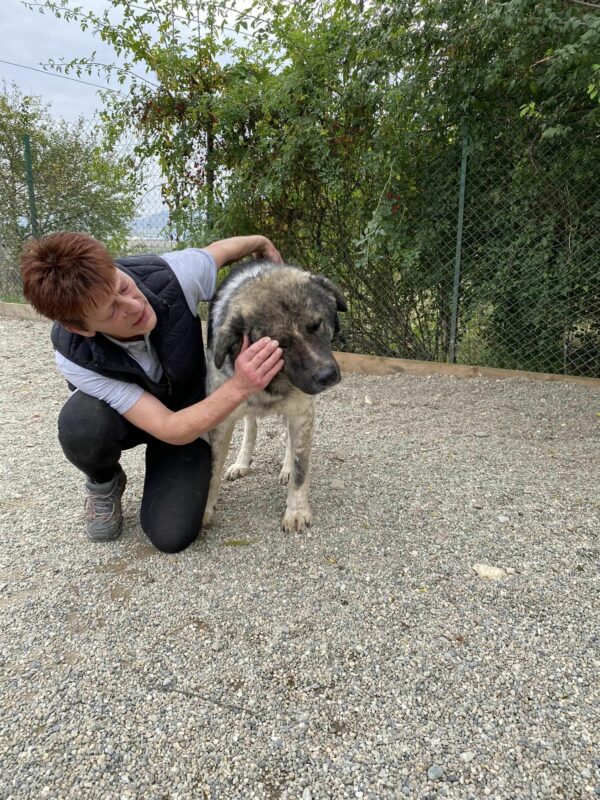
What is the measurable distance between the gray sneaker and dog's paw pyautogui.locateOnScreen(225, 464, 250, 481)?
85 centimetres

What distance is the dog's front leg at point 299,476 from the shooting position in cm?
271

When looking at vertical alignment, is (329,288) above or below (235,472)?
above

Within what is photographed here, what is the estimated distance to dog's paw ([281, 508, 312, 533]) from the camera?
270cm

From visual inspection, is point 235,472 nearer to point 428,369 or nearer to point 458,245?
point 428,369

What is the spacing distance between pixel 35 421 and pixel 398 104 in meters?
4.01

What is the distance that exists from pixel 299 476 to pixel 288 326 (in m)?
0.86

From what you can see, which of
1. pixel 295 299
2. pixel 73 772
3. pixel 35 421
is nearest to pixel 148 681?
pixel 73 772

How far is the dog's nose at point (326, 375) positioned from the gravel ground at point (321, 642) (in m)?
0.86

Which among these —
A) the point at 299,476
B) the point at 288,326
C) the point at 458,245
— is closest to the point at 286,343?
the point at 288,326

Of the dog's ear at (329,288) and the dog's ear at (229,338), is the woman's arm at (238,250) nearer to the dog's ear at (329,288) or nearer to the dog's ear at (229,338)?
the dog's ear at (329,288)

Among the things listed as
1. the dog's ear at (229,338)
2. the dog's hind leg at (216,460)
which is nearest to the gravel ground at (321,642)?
the dog's hind leg at (216,460)

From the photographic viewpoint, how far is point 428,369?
545cm

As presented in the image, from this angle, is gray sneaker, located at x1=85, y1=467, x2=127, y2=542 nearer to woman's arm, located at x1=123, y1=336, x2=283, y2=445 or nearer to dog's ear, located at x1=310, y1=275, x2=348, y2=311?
woman's arm, located at x1=123, y1=336, x2=283, y2=445

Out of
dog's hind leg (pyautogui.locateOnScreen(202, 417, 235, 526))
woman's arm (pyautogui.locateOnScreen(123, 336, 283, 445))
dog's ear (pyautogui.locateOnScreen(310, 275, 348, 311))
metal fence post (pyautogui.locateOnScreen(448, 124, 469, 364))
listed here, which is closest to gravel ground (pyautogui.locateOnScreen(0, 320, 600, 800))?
dog's hind leg (pyautogui.locateOnScreen(202, 417, 235, 526))
